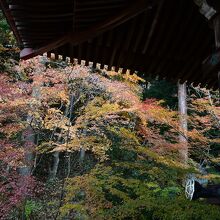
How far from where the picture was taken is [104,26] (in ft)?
7.18

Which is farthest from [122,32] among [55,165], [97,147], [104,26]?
[55,165]

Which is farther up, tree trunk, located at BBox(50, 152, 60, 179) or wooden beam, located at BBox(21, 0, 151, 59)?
tree trunk, located at BBox(50, 152, 60, 179)

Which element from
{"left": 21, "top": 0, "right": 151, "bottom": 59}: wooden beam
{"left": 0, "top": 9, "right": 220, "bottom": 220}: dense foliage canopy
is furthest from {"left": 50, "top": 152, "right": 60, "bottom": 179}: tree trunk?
{"left": 21, "top": 0, "right": 151, "bottom": 59}: wooden beam

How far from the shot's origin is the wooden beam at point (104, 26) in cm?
210

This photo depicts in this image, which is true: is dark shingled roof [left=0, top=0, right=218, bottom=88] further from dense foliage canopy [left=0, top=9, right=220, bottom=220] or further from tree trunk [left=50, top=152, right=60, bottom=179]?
tree trunk [left=50, top=152, right=60, bottom=179]

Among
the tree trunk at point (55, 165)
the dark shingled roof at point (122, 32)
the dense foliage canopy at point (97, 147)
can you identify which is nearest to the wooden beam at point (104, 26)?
the dark shingled roof at point (122, 32)

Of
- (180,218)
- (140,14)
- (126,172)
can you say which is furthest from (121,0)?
(126,172)

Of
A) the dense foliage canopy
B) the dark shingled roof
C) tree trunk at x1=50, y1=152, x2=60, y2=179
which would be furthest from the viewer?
tree trunk at x1=50, y1=152, x2=60, y2=179

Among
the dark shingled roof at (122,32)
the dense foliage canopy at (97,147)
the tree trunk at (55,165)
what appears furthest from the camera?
the tree trunk at (55,165)

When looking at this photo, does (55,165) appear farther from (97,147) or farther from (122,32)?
(122,32)

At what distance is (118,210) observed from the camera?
5.99 metres

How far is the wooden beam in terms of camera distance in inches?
82.5

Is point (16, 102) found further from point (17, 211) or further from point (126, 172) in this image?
point (126, 172)

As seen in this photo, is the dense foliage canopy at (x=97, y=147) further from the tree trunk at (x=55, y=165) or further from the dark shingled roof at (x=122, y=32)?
the dark shingled roof at (x=122, y=32)
